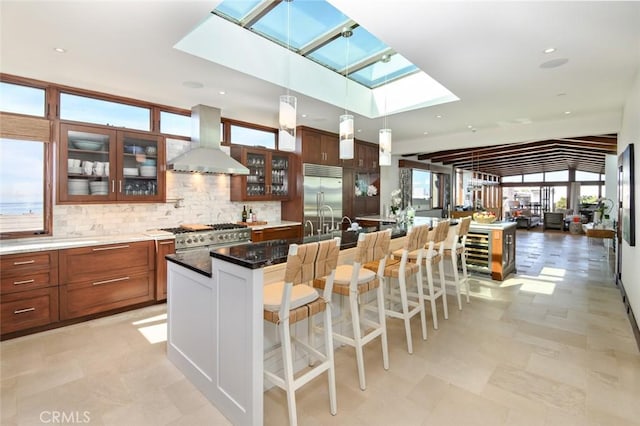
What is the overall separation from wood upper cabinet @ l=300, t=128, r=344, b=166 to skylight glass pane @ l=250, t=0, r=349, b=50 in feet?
7.21

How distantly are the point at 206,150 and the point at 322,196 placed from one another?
2316mm

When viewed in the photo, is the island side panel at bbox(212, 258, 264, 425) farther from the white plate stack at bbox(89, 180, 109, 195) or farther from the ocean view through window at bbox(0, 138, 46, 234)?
the ocean view through window at bbox(0, 138, 46, 234)

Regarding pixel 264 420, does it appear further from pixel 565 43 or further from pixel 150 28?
pixel 565 43

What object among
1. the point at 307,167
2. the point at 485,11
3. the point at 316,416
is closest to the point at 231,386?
the point at 316,416

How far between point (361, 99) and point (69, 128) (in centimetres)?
381

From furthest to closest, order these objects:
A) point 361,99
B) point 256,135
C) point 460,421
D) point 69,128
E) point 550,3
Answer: point 256,135
point 361,99
point 69,128
point 550,3
point 460,421

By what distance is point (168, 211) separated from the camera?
4.55m

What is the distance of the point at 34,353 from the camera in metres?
2.78

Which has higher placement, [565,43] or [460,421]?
[565,43]

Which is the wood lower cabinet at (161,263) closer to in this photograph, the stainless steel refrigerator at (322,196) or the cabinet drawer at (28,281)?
the cabinet drawer at (28,281)

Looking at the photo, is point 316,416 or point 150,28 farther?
point 150,28

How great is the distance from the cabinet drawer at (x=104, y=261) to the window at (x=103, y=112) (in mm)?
1590

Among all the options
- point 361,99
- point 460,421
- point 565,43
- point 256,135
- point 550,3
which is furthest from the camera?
point 256,135

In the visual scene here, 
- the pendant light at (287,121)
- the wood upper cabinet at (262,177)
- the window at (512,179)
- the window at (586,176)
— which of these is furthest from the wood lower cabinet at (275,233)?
the window at (586,176)
